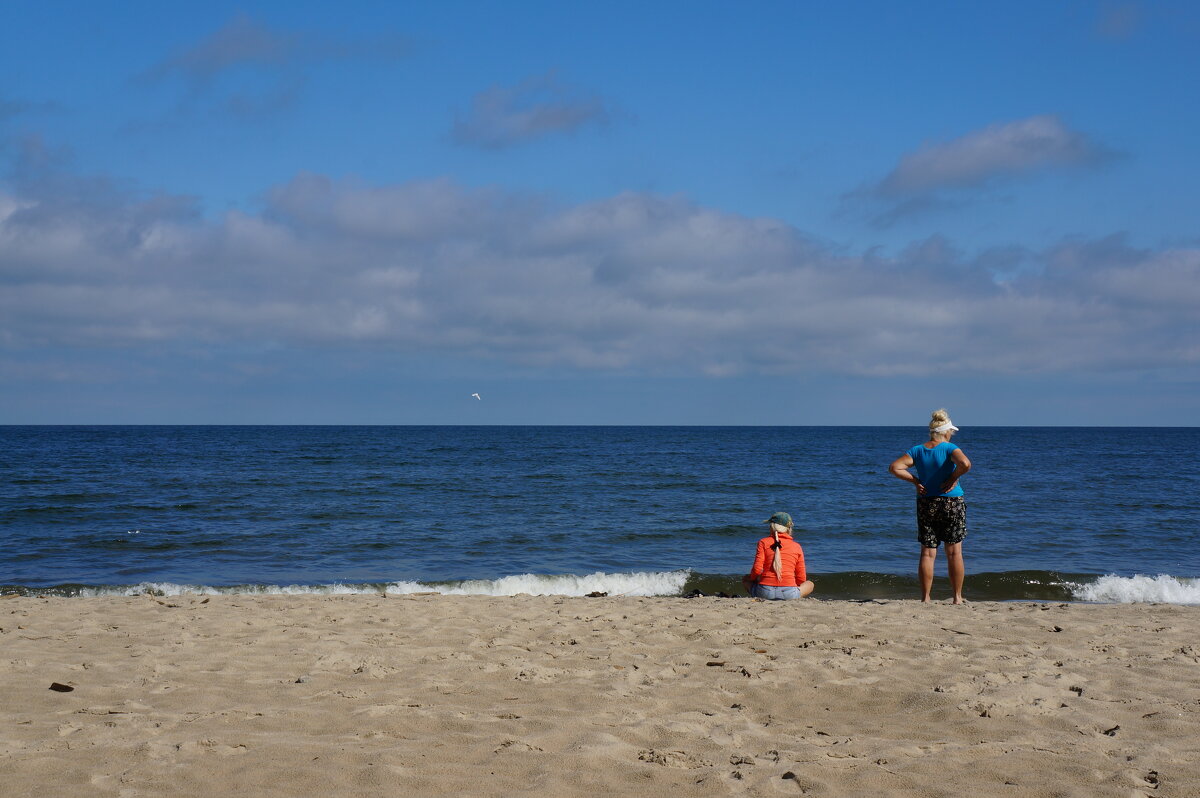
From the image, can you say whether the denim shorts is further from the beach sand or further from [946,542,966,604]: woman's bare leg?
[946,542,966,604]: woman's bare leg

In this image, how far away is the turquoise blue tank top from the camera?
868 centimetres

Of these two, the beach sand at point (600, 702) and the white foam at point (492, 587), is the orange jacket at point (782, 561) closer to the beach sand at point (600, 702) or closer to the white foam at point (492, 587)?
the beach sand at point (600, 702)

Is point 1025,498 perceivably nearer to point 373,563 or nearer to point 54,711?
point 373,563

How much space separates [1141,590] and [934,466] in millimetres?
6310

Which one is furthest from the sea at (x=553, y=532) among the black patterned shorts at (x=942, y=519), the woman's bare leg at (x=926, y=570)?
the black patterned shorts at (x=942, y=519)

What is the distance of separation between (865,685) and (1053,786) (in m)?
2.00

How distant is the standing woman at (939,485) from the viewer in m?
8.67

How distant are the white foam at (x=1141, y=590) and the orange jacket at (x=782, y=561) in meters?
5.83

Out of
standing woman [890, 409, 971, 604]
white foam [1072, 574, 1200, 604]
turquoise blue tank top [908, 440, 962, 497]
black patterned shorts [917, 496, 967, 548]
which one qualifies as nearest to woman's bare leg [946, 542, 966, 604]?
standing woman [890, 409, 971, 604]

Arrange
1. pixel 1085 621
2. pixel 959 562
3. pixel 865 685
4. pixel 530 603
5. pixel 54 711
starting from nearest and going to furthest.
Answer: pixel 54 711 < pixel 865 685 < pixel 1085 621 < pixel 959 562 < pixel 530 603

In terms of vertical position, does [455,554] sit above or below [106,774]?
below

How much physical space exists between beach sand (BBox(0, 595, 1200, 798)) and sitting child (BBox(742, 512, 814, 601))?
67cm

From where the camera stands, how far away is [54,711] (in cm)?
509

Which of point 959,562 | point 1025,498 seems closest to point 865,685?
point 959,562
